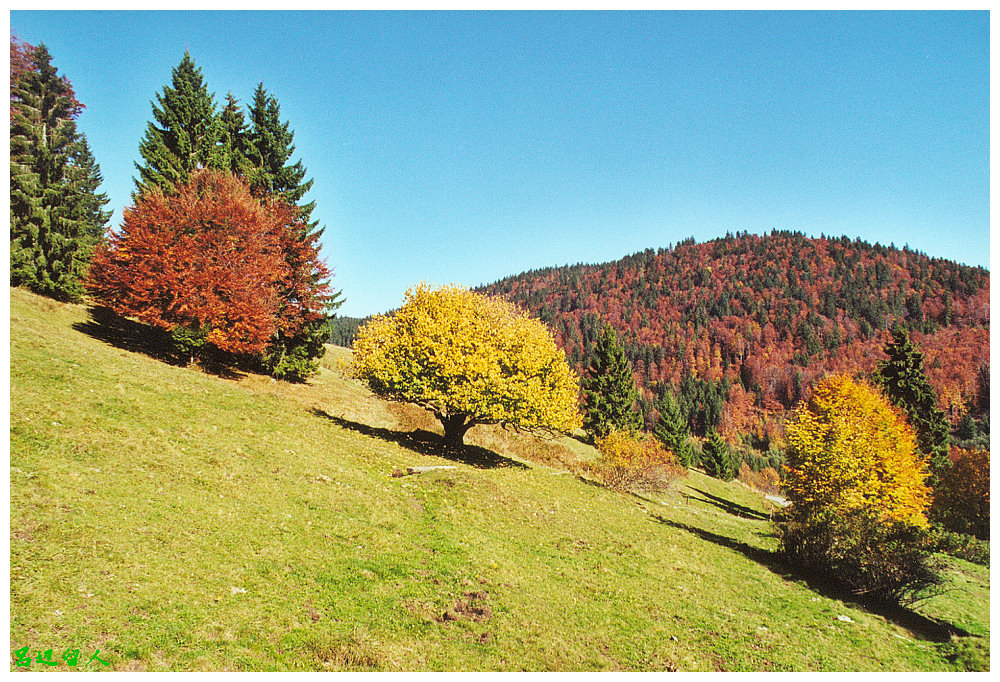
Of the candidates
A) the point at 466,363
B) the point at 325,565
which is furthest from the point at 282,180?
the point at 325,565

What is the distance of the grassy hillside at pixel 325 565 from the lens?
7.57 metres

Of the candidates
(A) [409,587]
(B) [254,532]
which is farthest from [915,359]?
(B) [254,532]

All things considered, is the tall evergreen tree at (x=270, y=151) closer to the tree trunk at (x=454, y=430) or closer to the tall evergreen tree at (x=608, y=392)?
the tree trunk at (x=454, y=430)

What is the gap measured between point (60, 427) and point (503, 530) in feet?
44.4

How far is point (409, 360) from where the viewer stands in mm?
23531

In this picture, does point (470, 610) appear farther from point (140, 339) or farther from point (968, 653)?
point (140, 339)

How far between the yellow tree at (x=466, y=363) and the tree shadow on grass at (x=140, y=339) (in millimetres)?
11244

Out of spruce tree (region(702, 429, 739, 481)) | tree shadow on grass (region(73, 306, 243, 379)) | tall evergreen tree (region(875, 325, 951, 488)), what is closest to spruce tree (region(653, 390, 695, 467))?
spruce tree (region(702, 429, 739, 481))

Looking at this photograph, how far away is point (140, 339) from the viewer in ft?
96.9

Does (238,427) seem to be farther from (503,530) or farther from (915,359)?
(915,359)

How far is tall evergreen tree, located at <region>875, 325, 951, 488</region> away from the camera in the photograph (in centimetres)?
4019

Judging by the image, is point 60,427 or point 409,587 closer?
point 409,587

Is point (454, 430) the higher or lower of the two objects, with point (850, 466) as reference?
lower

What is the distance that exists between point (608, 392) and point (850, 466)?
43.1 metres
